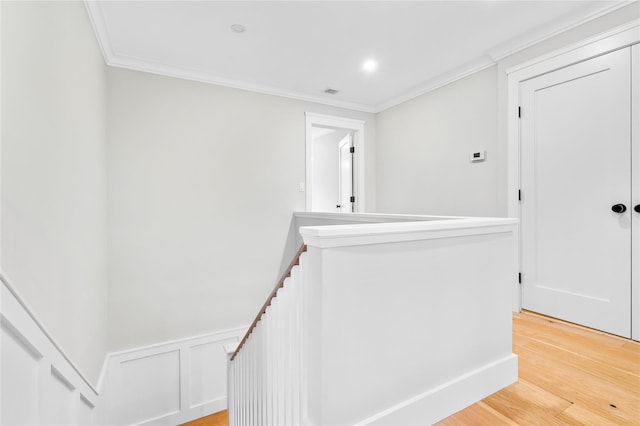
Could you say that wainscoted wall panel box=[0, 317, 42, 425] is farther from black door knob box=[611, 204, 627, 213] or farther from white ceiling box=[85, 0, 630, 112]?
black door knob box=[611, 204, 627, 213]

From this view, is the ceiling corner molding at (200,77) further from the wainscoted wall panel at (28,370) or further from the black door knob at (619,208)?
the black door knob at (619,208)

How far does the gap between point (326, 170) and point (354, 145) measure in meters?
1.76

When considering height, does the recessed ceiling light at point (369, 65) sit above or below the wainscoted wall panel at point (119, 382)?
above

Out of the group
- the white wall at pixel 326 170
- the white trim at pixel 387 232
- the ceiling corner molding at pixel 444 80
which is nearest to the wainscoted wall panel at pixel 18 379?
the white trim at pixel 387 232

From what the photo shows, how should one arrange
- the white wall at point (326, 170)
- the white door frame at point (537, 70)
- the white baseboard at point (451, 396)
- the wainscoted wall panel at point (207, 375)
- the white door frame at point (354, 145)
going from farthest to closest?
the white wall at point (326, 170) < the white door frame at point (354, 145) < the wainscoted wall panel at point (207, 375) < the white door frame at point (537, 70) < the white baseboard at point (451, 396)

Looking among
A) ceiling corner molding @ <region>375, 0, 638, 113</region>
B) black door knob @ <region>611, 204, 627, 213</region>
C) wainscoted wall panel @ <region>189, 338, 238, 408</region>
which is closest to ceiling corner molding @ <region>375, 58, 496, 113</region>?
ceiling corner molding @ <region>375, 0, 638, 113</region>

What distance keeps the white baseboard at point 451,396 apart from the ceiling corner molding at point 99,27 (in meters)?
3.04

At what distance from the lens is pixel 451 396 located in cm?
132

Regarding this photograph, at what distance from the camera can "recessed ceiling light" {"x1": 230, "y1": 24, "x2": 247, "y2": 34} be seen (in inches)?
98.0

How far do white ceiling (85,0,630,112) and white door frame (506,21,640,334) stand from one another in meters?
0.18

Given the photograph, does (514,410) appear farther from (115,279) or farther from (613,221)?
(115,279)

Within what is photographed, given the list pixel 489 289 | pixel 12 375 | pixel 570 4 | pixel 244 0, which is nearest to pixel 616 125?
pixel 570 4

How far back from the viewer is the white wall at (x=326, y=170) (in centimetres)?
591

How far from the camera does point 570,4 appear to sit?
7.23 ft
